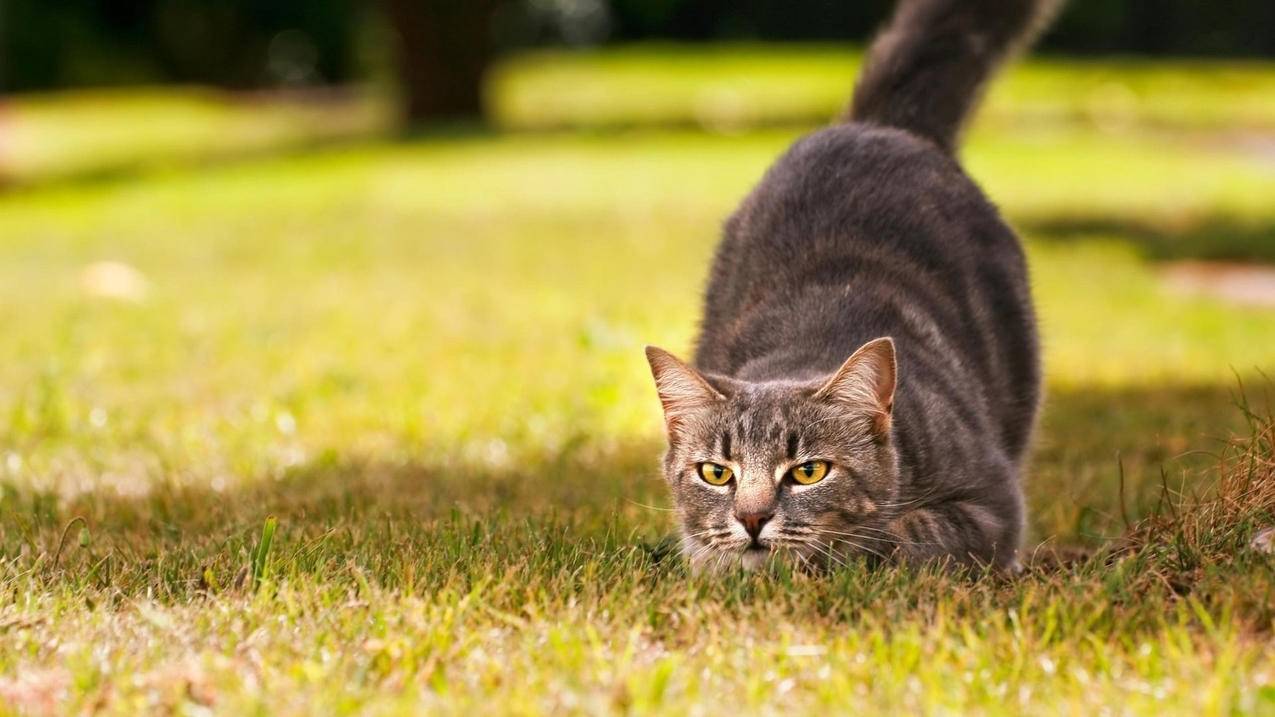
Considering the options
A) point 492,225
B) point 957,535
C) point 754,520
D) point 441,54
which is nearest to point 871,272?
point 957,535

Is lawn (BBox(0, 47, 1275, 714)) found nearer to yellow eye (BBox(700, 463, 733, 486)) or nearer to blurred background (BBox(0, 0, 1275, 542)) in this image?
blurred background (BBox(0, 0, 1275, 542))

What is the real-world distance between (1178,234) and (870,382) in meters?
9.06

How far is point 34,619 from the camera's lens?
291 cm

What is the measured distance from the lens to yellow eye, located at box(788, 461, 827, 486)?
10.8 ft

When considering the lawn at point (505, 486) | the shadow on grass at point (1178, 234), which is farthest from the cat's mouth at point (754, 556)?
the shadow on grass at point (1178, 234)

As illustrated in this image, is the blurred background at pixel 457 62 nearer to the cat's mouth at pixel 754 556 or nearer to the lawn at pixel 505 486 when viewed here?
the lawn at pixel 505 486

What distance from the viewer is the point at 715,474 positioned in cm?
341

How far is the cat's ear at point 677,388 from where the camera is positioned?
3.42m

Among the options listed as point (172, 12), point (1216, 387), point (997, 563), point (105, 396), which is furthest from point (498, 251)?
point (172, 12)

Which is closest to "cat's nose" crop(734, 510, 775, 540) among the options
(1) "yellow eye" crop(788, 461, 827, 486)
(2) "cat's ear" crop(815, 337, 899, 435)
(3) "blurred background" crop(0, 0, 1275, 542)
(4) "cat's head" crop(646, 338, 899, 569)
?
(4) "cat's head" crop(646, 338, 899, 569)

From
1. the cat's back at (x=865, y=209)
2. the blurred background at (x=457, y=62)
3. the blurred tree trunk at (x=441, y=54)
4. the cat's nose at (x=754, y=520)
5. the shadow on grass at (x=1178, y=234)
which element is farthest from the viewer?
the blurred background at (x=457, y=62)

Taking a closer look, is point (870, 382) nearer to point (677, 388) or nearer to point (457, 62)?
point (677, 388)

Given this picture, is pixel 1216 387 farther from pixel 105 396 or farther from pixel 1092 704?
pixel 105 396

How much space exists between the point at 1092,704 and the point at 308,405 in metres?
3.99
